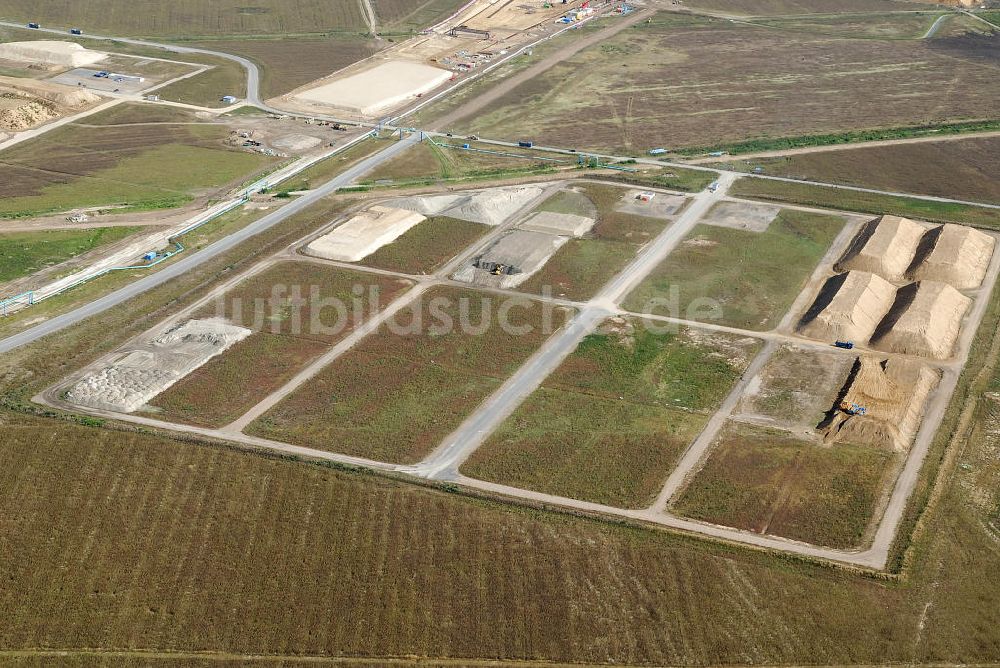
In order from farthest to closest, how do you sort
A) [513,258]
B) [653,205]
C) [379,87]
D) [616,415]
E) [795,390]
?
[379,87] → [653,205] → [513,258] → [795,390] → [616,415]

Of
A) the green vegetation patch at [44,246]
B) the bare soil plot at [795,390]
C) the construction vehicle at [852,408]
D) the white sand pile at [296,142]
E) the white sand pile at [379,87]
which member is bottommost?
the bare soil plot at [795,390]

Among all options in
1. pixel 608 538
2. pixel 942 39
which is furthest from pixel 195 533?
pixel 942 39

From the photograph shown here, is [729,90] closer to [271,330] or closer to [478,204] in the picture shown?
[478,204]

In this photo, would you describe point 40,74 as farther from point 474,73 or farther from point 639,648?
point 639,648

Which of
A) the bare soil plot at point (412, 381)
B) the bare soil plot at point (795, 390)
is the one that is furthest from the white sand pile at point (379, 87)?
the bare soil plot at point (795, 390)

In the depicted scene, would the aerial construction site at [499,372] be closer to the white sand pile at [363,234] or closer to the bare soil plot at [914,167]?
the white sand pile at [363,234]

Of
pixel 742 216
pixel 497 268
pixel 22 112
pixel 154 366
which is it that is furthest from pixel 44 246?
pixel 742 216

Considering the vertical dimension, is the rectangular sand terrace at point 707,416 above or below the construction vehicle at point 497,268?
below
